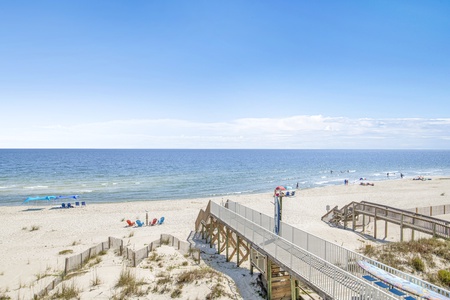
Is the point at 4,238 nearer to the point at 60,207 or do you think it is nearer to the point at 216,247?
the point at 60,207

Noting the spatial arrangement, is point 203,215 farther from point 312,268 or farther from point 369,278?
point 369,278

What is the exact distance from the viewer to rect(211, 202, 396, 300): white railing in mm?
7859

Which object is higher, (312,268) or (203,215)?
(312,268)

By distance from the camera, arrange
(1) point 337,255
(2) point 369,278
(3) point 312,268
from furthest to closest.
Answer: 1. (1) point 337,255
2. (3) point 312,268
3. (2) point 369,278

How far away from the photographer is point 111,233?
24.3 m

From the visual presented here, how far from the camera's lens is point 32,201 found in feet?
131

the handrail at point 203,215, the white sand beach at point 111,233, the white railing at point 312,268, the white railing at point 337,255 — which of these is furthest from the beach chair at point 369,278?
the handrail at point 203,215

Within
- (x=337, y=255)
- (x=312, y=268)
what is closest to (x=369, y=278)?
(x=337, y=255)

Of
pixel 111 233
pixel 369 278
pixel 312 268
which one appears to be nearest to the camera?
pixel 369 278

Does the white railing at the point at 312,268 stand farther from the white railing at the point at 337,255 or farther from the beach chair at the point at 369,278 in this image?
the white railing at the point at 337,255

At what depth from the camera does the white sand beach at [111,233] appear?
1295cm

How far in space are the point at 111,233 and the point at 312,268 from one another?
18966mm

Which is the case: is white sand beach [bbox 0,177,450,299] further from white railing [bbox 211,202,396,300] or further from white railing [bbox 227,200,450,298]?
white railing [bbox 227,200,450,298]

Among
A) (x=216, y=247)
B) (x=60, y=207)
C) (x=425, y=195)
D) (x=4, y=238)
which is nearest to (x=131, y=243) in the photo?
(x=216, y=247)
